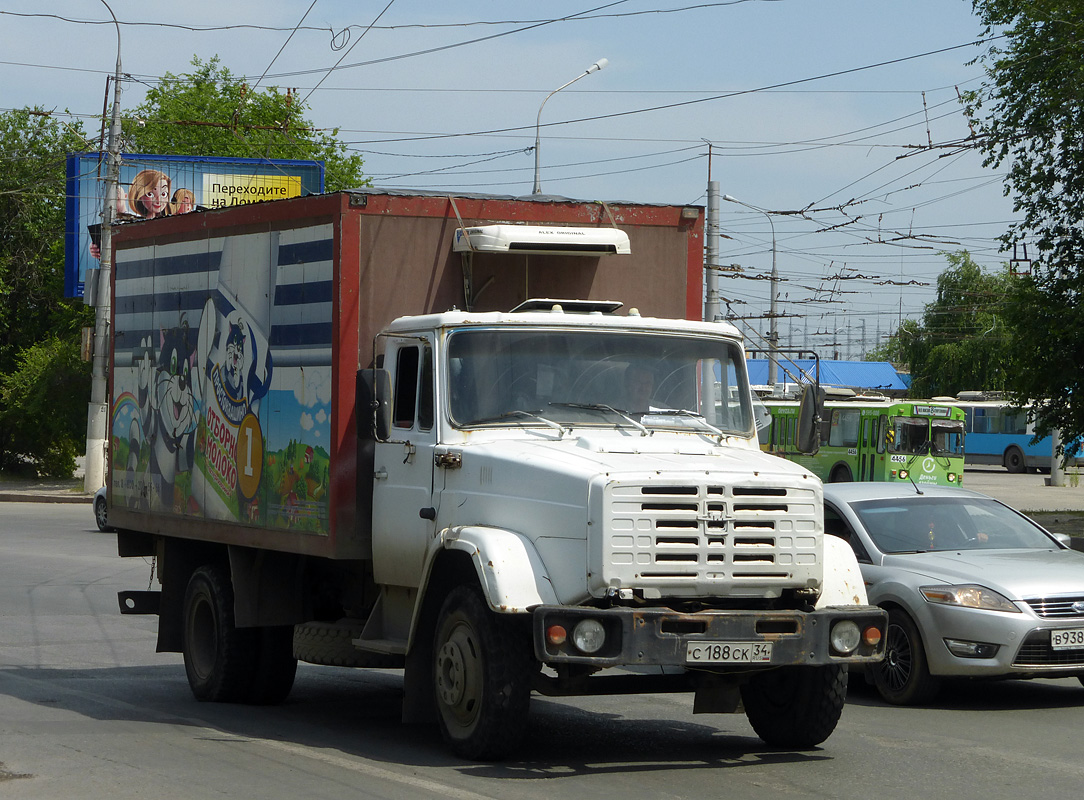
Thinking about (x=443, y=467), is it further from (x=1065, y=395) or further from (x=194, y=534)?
(x=1065, y=395)

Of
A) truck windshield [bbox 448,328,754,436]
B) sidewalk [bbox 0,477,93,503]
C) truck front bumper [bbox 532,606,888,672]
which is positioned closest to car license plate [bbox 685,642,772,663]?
truck front bumper [bbox 532,606,888,672]

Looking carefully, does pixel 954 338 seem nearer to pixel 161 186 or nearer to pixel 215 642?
pixel 161 186

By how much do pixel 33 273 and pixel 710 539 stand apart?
4138 centimetres

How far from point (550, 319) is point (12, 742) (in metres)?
3.75

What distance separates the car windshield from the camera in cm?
1080

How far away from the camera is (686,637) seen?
22.6 feet

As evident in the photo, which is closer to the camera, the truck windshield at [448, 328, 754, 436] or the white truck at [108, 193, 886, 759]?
the white truck at [108, 193, 886, 759]

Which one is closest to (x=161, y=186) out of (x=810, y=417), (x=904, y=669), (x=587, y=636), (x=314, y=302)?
(x=314, y=302)

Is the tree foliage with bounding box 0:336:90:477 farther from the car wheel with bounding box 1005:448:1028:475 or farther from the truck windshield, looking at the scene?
the car wheel with bounding box 1005:448:1028:475

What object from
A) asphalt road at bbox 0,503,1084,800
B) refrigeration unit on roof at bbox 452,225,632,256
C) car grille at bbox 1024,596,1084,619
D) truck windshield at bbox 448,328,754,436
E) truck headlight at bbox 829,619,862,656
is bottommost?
asphalt road at bbox 0,503,1084,800

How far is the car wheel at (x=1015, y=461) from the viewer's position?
5944 centimetres

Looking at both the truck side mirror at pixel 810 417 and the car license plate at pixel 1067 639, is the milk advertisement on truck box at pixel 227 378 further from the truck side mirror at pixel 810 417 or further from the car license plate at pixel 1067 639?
the car license plate at pixel 1067 639

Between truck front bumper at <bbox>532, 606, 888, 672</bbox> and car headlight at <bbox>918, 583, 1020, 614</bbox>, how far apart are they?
8.98ft

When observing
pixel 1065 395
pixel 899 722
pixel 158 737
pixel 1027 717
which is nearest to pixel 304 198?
pixel 158 737
